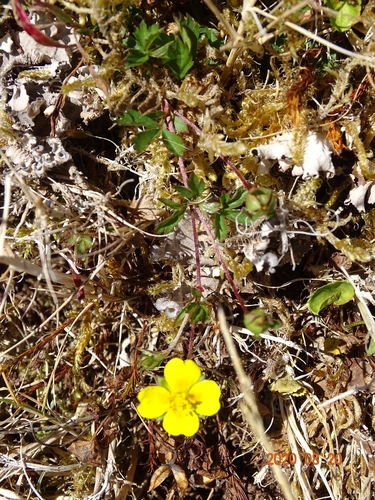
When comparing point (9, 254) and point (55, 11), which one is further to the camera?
point (9, 254)

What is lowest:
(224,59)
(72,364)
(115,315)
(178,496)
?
(178,496)

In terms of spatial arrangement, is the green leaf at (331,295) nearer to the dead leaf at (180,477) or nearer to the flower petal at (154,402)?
the flower petal at (154,402)

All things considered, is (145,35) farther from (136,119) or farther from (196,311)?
(196,311)

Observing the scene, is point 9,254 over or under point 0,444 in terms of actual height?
over

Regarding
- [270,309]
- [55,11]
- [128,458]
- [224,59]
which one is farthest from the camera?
[128,458]

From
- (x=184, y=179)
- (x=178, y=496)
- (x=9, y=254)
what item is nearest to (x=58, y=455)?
(x=178, y=496)

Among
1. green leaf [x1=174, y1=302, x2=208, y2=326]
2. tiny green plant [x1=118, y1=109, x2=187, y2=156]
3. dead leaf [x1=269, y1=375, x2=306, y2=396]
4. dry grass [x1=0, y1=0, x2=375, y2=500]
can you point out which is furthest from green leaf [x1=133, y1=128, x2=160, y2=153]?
dead leaf [x1=269, y1=375, x2=306, y2=396]

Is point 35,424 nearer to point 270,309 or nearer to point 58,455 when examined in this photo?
point 58,455
